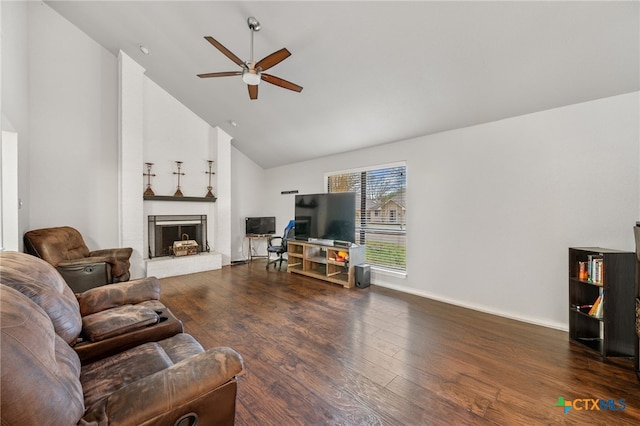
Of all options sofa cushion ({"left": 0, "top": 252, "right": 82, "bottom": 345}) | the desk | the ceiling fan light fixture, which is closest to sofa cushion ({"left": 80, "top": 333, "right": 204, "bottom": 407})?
sofa cushion ({"left": 0, "top": 252, "right": 82, "bottom": 345})

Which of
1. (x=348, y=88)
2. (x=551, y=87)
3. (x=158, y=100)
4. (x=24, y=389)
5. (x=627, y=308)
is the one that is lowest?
(x=627, y=308)

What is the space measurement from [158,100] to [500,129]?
5890 mm

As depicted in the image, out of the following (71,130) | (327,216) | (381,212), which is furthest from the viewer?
(327,216)

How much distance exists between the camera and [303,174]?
18.6ft

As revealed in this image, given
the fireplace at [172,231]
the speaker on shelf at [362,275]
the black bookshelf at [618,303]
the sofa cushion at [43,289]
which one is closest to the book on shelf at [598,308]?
the black bookshelf at [618,303]

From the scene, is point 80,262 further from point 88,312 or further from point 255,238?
point 255,238

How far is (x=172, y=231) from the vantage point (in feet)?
16.8

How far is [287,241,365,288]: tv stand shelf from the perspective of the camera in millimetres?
4215

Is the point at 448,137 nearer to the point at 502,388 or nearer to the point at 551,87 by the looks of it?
the point at 551,87

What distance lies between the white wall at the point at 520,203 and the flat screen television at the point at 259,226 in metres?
3.39

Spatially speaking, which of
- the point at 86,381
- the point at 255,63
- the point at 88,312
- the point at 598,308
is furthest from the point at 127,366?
the point at 598,308

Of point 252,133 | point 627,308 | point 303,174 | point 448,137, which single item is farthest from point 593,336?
point 252,133

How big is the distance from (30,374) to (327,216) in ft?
13.0

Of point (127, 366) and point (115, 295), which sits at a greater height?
point (115, 295)
